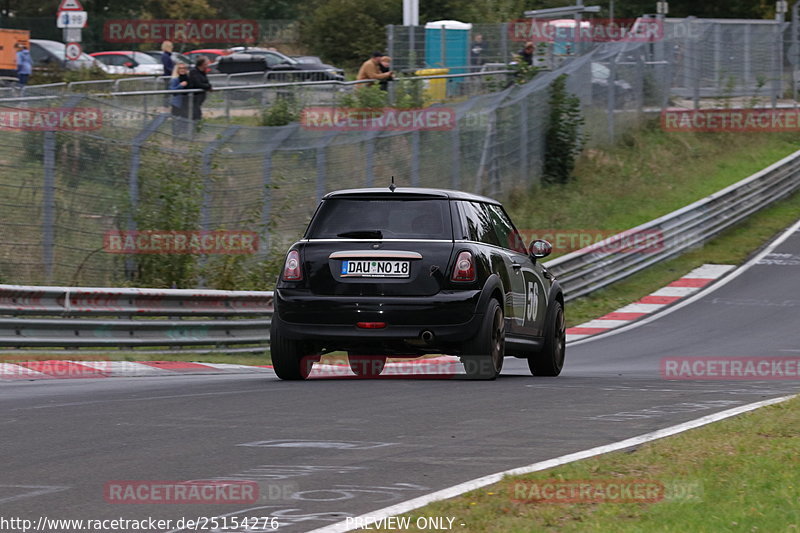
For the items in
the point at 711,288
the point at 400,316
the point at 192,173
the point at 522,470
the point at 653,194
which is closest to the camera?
the point at 522,470

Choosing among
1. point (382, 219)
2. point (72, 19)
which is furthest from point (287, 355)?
point (72, 19)

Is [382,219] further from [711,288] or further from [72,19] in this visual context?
[72,19]

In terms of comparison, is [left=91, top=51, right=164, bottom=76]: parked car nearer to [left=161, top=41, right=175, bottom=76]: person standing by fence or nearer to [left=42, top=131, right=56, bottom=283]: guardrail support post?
[left=161, top=41, right=175, bottom=76]: person standing by fence

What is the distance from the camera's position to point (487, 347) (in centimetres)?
1095

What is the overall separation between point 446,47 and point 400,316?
1193 inches

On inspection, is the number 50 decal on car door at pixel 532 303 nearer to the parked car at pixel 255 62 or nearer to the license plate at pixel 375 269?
the license plate at pixel 375 269

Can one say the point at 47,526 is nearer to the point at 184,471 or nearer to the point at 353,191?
the point at 184,471

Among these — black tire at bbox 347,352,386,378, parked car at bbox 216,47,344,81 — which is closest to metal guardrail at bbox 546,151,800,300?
black tire at bbox 347,352,386,378

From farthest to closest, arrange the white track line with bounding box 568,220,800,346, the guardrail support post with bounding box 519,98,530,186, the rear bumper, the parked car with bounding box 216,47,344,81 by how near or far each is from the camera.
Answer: the parked car with bounding box 216,47,344,81, the guardrail support post with bounding box 519,98,530,186, the white track line with bounding box 568,220,800,346, the rear bumper

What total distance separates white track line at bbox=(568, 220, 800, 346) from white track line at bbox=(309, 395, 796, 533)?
12.2m

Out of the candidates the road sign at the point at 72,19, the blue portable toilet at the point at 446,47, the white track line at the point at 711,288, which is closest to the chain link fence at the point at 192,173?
the white track line at the point at 711,288

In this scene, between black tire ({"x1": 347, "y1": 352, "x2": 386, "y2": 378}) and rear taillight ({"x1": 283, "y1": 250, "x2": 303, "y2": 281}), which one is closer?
rear taillight ({"x1": 283, "y1": 250, "x2": 303, "y2": 281})

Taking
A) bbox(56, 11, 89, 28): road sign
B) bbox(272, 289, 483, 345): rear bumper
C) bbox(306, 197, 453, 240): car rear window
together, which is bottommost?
bbox(272, 289, 483, 345): rear bumper

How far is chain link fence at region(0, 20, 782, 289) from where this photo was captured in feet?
50.2
